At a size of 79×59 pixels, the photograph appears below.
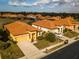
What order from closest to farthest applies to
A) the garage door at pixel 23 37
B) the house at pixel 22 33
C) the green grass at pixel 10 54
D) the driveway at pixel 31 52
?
the green grass at pixel 10 54, the driveway at pixel 31 52, the house at pixel 22 33, the garage door at pixel 23 37

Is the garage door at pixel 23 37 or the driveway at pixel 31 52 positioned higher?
the garage door at pixel 23 37

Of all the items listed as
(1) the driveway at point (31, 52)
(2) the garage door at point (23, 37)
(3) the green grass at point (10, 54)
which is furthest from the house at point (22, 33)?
(3) the green grass at point (10, 54)

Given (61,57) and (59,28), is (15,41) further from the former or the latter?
(59,28)

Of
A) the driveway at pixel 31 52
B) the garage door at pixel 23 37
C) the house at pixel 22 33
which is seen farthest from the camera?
the garage door at pixel 23 37

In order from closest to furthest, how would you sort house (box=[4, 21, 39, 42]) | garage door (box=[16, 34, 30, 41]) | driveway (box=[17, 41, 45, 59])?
driveway (box=[17, 41, 45, 59]), house (box=[4, 21, 39, 42]), garage door (box=[16, 34, 30, 41])

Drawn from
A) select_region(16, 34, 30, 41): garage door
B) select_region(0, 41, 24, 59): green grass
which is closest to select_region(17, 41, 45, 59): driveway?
select_region(0, 41, 24, 59): green grass

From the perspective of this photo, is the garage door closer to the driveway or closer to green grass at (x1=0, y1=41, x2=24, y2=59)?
the driveway

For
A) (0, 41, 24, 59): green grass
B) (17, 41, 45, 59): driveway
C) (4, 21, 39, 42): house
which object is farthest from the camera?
(4, 21, 39, 42): house

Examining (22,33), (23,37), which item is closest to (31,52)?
(22,33)

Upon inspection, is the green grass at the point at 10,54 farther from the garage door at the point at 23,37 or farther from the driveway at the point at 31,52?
the garage door at the point at 23,37

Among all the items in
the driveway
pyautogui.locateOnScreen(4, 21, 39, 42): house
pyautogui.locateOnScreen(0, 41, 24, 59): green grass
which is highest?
pyautogui.locateOnScreen(4, 21, 39, 42): house

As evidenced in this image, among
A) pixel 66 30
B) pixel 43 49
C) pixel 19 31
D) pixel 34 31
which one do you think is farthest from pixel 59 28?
pixel 43 49
